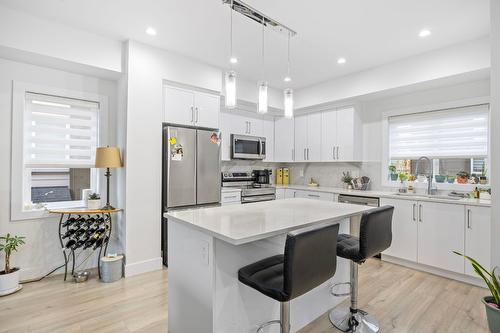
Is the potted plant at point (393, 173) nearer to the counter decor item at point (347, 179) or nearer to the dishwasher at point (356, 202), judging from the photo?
the counter decor item at point (347, 179)

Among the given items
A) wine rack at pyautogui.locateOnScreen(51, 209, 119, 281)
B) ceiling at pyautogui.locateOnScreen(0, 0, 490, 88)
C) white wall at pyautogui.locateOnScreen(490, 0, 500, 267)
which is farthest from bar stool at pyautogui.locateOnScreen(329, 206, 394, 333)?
wine rack at pyautogui.locateOnScreen(51, 209, 119, 281)

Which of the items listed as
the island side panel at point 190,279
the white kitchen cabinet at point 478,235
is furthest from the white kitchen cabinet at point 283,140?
the island side panel at point 190,279

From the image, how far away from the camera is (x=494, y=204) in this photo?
197cm

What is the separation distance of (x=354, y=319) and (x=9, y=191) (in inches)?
145

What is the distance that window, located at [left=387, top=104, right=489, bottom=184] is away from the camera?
3.37 m

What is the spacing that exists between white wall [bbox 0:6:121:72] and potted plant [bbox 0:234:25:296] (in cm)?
194

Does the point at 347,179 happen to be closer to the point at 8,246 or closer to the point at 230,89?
the point at 230,89

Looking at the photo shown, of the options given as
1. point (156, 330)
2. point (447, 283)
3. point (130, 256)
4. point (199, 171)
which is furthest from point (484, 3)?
point (130, 256)

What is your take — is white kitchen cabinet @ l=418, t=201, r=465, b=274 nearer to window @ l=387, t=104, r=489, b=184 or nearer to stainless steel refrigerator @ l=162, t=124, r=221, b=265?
window @ l=387, t=104, r=489, b=184

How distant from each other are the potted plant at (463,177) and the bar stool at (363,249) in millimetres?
2147

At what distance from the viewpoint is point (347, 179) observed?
450 centimetres

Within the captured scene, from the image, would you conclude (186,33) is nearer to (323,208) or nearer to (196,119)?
(196,119)

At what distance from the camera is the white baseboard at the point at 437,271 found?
2910 millimetres

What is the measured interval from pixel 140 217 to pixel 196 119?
1504 mm
